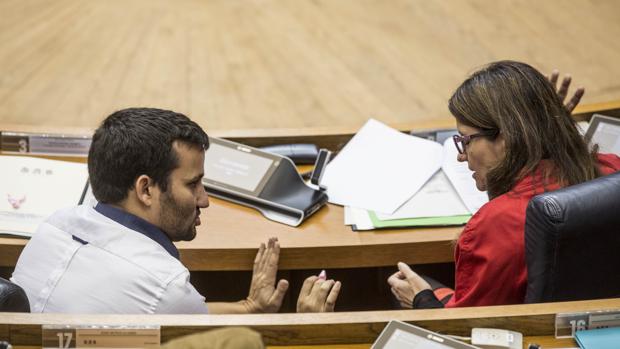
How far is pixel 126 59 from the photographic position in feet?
13.6

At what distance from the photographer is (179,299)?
1.56m

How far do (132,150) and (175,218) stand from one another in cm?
16

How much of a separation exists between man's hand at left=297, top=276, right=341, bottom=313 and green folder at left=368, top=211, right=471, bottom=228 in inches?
12.5

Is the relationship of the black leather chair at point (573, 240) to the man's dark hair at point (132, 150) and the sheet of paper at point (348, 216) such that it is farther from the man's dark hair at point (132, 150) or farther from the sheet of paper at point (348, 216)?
the man's dark hair at point (132, 150)

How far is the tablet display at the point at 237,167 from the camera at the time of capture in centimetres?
215

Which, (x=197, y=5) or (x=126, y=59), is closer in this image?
(x=126, y=59)

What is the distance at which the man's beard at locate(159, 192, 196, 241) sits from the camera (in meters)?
1.73

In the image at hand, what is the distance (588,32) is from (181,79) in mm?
2036

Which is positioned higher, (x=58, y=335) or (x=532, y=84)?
(x=532, y=84)

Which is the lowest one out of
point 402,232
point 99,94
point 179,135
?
point 402,232

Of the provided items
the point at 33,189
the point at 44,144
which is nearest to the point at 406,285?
the point at 33,189

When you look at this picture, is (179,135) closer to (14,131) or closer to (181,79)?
(14,131)

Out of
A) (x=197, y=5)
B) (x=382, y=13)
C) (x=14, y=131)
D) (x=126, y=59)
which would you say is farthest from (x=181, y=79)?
(x=14, y=131)

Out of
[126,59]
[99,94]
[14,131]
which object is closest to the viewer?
[14,131]
